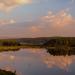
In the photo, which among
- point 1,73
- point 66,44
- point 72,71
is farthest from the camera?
point 66,44

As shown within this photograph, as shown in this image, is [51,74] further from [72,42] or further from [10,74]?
[72,42]

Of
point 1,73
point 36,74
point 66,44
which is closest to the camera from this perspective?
point 1,73

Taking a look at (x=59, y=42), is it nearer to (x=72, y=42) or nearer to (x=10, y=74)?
(x=72, y=42)

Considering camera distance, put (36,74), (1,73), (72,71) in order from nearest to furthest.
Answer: (1,73) < (36,74) < (72,71)

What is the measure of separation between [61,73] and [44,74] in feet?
10.9

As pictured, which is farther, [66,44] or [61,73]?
[66,44]

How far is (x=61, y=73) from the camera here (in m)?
44.9

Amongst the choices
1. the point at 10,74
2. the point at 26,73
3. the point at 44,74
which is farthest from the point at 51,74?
the point at 10,74

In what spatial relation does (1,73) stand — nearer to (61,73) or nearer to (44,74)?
(44,74)

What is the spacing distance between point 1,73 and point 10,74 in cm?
181

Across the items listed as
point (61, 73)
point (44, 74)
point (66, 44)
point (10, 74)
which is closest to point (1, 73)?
point (10, 74)

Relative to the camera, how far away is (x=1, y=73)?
38312 millimetres

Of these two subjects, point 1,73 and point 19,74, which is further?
point 19,74

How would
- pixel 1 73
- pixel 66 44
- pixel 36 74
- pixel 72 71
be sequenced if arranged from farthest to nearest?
1. pixel 66 44
2. pixel 72 71
3. pixel 36 74
4. pixel 1 73
